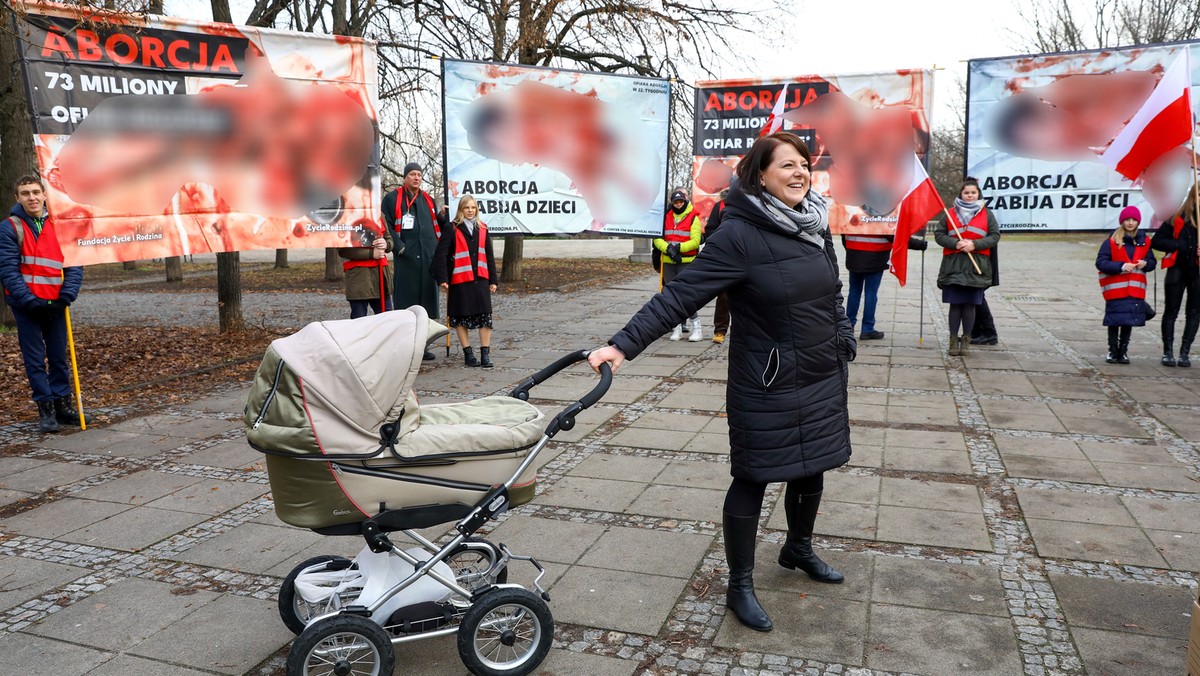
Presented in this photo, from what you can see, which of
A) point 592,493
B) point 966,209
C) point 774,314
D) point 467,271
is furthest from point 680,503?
point 966,209

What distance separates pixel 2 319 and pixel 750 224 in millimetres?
12531

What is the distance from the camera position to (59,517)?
5.05 metres

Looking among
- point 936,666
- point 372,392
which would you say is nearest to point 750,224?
point 372,392

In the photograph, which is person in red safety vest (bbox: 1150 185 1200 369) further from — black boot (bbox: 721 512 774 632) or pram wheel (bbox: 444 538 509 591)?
pram wheel (bbox: 444 538 509 591)

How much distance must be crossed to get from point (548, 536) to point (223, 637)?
1.63m

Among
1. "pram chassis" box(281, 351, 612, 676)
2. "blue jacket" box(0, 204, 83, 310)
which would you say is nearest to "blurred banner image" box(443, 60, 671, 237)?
"blue jacket" box(0, 204, 83, 310)

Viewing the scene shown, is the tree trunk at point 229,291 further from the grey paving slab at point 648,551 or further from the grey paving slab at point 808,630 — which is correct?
the grey paving slab at point 808,630

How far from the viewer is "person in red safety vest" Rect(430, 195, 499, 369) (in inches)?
365

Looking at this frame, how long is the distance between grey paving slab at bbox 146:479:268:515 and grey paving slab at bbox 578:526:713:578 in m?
2.23

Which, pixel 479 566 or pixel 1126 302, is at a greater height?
pixel 1126 302

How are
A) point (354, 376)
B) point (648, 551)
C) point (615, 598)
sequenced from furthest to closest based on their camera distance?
point (648, 551) → point (615, 598) → point (354, 376)

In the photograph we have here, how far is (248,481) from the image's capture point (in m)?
5.64

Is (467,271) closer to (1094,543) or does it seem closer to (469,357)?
(469,357)

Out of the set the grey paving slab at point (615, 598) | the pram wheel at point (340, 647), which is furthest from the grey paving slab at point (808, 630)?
the pram wheel at point (340, 647)
